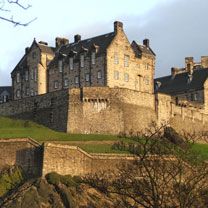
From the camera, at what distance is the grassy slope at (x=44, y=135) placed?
56438 millimetres

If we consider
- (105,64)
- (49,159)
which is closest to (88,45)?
(105,64)

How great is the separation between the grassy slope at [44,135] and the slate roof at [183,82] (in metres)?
17.8

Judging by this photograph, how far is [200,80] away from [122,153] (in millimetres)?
30282

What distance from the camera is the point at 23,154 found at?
171ft

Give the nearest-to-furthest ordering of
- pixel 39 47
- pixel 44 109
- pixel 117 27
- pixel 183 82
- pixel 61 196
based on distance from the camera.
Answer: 1. pixel 61 196
2. pixel 44 109
3. pixel 117 27
4. pixel 39 47
5. pixel 183 82

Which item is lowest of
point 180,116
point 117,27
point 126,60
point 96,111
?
point 180,116

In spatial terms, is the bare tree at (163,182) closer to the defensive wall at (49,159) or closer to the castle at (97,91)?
the defensive wall at (49,159)

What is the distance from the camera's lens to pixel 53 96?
219ft

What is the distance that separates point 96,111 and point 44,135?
6.81 metres

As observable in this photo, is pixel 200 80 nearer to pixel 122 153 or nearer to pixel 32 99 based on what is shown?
pixel 32 99

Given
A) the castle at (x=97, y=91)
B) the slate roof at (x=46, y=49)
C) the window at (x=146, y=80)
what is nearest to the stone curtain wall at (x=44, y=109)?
the castle at (x=97, y=91)

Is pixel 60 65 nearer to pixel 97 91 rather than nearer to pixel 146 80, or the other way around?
pixel 146 80

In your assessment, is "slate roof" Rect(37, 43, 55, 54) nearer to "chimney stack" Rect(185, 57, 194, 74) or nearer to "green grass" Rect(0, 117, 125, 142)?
"green grass" Rect(0, 117, 125, 142)

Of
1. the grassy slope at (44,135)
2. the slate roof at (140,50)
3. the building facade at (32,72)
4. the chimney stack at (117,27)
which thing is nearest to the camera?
the grassy slope at (44,135)
